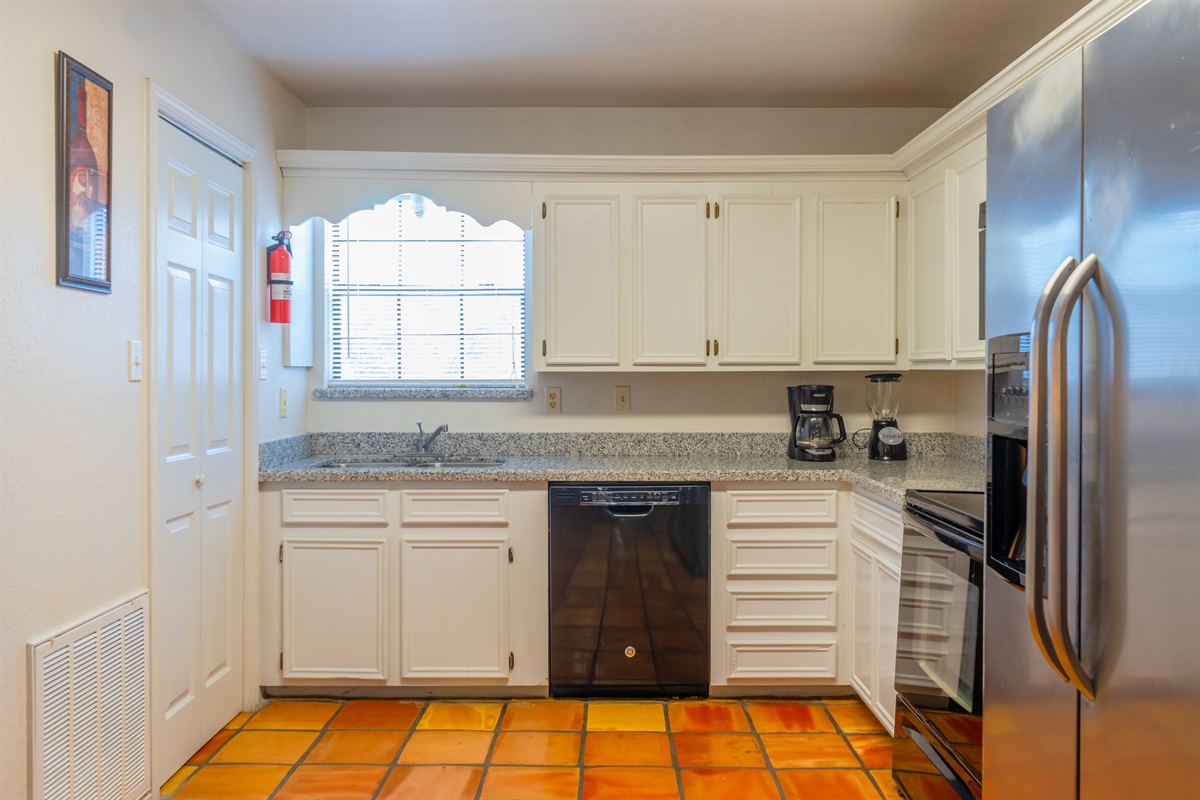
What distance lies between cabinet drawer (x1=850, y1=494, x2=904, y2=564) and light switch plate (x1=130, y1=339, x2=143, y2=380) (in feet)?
7.19

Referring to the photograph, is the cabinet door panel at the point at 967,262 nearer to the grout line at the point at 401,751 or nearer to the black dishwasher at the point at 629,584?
the black dishwasher at the point at 629,584

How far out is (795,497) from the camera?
2.75 metres

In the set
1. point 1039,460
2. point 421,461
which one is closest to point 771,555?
point 421,461

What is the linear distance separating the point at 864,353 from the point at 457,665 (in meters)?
1.99

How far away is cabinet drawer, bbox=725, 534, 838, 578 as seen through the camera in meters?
2.75

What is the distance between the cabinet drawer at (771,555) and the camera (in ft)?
9.02

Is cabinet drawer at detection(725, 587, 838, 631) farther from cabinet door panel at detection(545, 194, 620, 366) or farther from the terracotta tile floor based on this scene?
cabinet door panel at detection(545, 194, 620, 366)

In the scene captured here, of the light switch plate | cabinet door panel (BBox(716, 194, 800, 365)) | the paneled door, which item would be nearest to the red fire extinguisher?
the paneled door

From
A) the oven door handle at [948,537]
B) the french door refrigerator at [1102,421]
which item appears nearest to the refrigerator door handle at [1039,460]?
the french door refrigerator at [1102,421]

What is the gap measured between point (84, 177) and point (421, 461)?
165 centimetres

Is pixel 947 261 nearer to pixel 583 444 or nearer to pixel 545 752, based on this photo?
pixel 583 444

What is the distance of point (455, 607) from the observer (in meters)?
2.75

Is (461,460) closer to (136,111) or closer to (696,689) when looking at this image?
(696,689)

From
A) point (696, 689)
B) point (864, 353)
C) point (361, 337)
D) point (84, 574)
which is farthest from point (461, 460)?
point (864, 353)
